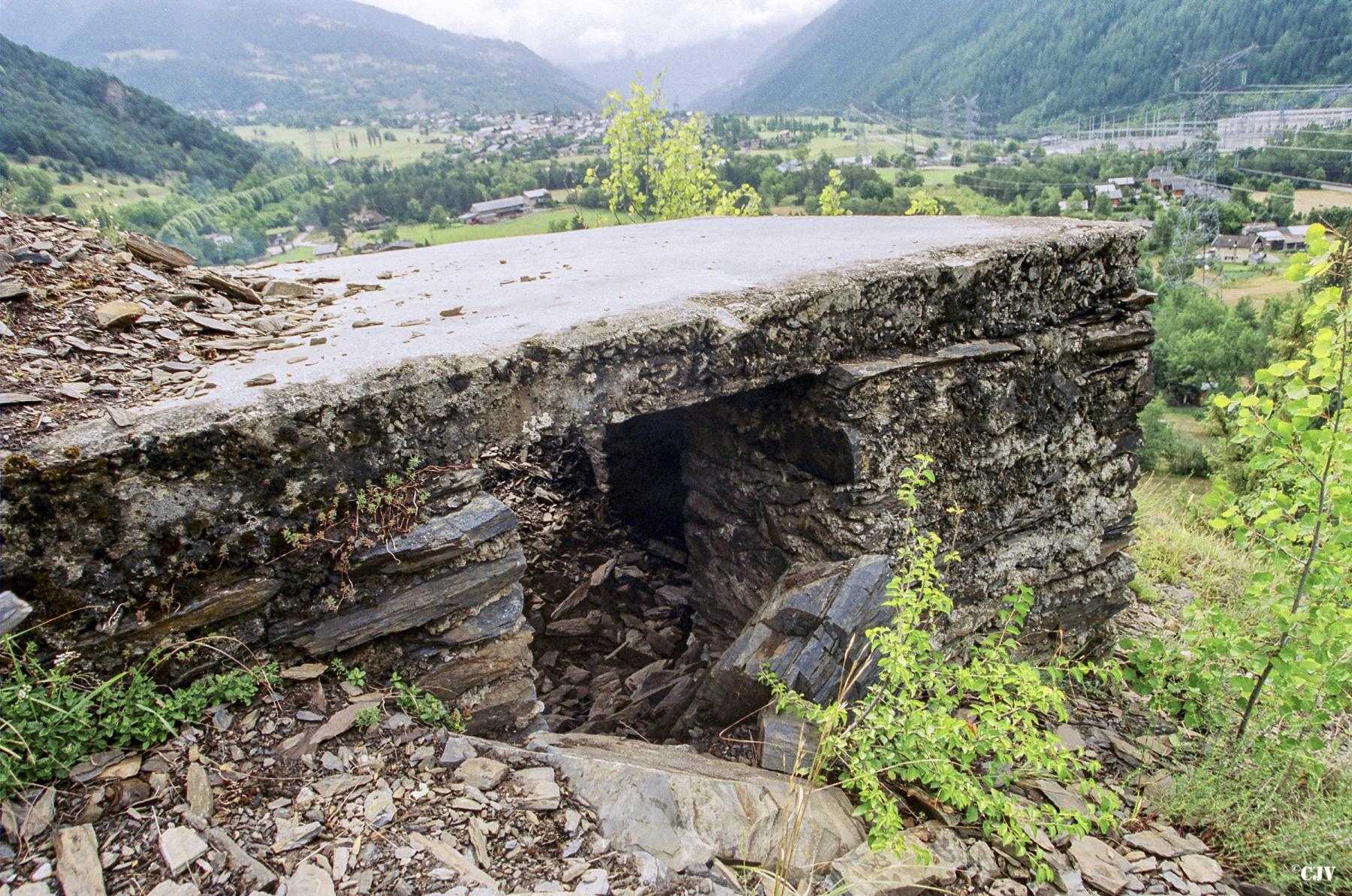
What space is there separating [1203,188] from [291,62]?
79.0 metres

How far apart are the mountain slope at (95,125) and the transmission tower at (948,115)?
239ft

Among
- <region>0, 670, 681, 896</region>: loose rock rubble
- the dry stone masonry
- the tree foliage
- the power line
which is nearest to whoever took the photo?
<region>0, 670, 681, 896</region>: loose rock rubble

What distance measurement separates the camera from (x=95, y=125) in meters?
14.6

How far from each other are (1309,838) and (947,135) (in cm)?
8544

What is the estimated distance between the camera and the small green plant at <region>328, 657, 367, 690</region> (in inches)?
102

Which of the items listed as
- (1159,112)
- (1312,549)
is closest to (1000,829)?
(1312,549)

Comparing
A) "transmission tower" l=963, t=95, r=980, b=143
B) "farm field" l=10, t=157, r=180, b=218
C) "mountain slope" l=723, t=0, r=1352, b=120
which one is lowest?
"farm field" l=10, t=157, r=180, b=218

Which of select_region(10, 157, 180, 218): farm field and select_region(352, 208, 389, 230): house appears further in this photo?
select_region(352, 208, 389, 230): house

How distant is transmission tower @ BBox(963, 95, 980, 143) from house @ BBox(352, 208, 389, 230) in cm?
6664

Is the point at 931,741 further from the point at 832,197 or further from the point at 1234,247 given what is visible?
the point at 1234,247

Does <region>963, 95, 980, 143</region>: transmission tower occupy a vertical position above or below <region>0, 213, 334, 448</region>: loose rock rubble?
above

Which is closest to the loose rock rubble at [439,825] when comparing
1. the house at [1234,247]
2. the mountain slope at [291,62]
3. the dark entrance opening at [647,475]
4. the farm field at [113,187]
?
the dark entrance opening at [647,475]

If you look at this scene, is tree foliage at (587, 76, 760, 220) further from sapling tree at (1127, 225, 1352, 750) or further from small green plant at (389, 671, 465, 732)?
small green plant at (389, 671, 465, 732)

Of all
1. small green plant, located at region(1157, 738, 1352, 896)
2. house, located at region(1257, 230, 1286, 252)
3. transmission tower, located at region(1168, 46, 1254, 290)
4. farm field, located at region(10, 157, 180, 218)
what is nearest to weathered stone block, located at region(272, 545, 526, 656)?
small green plant, located at region(1157, 738, 1352, 896)
